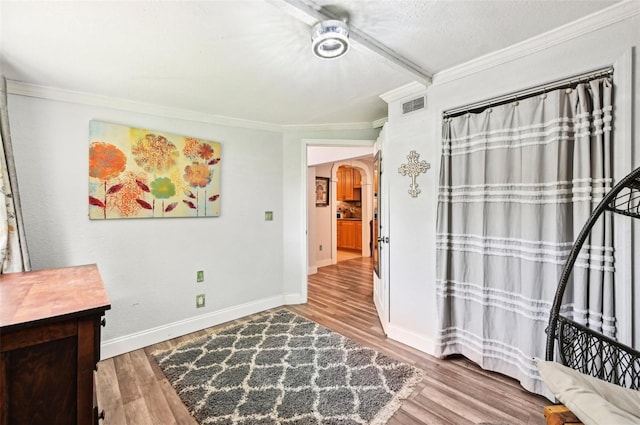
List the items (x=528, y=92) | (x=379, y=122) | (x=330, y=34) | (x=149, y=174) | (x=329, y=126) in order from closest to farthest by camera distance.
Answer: (x=330, y=34), (x=528, y=92), (x=149, y=174), (x=379, y=122), (x=329, y=126)

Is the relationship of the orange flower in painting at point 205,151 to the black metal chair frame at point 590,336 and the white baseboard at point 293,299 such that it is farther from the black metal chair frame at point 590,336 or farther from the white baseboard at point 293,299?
the black metal chair frame at point 590,336

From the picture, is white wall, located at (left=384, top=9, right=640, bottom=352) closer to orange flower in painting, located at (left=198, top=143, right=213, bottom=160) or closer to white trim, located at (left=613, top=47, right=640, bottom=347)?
white trim, located at (left=613, top=47, right=640, bottom=347)

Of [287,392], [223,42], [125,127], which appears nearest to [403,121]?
[223,42]

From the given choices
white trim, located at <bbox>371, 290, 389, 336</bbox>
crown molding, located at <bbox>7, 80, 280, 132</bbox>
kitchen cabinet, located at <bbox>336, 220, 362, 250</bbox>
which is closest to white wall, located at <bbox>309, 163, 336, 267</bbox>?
kitchen cabinet, located at <bbox>336, 220, 362, 250</bbox>

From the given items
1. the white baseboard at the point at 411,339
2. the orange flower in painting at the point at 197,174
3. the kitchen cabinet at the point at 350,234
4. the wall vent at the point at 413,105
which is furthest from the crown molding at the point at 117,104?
the kitchen cabinet at the point at 350,234

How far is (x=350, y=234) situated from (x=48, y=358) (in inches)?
272

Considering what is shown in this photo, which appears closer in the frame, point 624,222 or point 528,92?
point 624,222

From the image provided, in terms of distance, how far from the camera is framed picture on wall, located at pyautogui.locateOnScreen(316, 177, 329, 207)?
597cm

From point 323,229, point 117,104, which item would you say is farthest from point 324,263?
point 117,104

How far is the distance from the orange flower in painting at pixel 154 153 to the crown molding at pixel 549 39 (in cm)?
247

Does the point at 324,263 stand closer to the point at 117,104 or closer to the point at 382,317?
the point at 382,317

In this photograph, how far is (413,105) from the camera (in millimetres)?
2375

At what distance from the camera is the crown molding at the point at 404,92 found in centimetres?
229

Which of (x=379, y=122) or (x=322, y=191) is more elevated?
(x=379, y=122)
